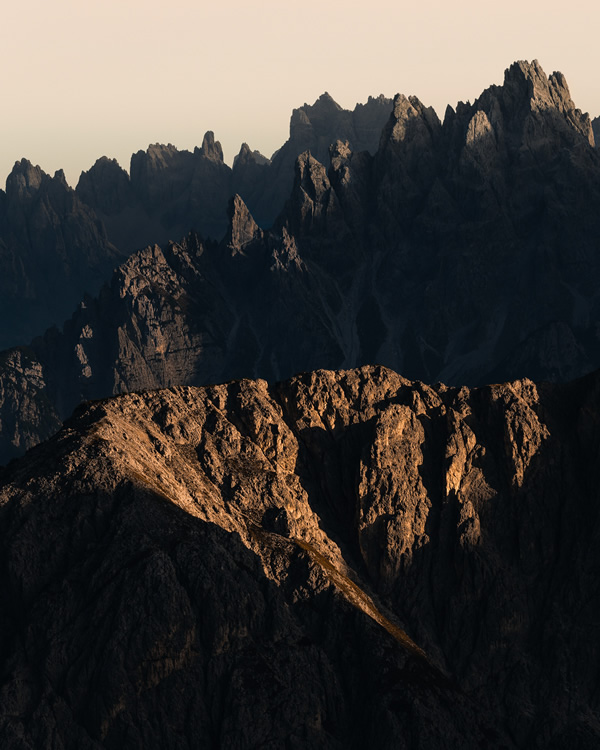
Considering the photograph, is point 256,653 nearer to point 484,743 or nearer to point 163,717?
point 163,717

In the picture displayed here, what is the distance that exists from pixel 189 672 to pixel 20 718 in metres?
24.0

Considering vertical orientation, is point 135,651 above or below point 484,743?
above

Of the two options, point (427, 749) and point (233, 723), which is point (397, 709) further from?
point (233, 723)

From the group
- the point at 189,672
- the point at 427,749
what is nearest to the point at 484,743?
the point at 427,749

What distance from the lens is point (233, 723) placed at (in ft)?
624

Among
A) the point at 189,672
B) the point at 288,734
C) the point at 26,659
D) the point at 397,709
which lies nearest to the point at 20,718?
the point at 26,659

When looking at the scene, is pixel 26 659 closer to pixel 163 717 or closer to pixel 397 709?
pixel 163 717

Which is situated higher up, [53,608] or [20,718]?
[53,608]

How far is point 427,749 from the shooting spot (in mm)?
190625

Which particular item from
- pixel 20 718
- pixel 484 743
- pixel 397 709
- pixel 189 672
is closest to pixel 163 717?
pixel 189 672

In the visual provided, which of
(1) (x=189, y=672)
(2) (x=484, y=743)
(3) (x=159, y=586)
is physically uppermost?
(3) (x=159, y=586)

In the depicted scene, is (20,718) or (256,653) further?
(256,653)

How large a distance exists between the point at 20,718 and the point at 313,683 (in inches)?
1642

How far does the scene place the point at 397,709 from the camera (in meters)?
194
